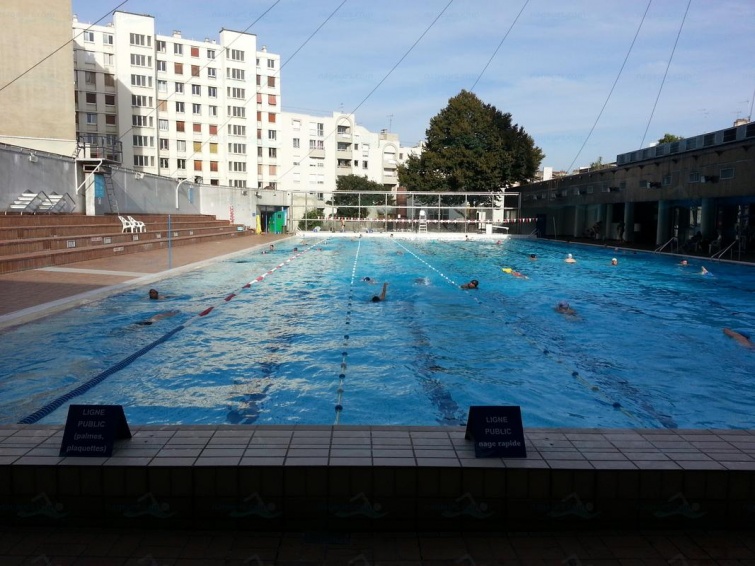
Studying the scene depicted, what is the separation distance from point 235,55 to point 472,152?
33678 mm

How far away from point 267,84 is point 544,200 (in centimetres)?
4285

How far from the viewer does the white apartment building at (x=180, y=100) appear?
197ft

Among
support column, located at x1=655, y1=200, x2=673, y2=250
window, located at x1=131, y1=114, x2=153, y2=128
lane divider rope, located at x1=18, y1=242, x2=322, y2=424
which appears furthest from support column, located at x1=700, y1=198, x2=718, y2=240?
window, located at x1=131, y1=114, x2=153, y2=128

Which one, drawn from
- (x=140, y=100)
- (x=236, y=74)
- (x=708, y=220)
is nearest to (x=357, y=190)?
(x=236, y=74)

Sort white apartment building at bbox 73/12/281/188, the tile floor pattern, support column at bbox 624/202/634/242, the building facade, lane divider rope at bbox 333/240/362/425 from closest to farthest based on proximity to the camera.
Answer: the tile floor pattern, lane divider rope at bbox 333/240/362/425, the building facade, support column at bbox 624/202/634/242, white apartment building at bbox 73/12/281/188

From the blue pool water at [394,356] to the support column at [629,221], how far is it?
59.5ft

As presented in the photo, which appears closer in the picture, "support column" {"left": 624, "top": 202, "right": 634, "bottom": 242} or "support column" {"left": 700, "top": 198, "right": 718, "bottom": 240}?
"support column" {"left": 700, "top": 198, "right": 718, "bottom": 240}

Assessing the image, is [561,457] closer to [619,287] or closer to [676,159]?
[619,287]

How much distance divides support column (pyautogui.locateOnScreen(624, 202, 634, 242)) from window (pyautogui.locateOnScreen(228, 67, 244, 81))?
50149mm

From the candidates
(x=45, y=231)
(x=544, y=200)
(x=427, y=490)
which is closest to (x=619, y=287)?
(x=427, y=490)

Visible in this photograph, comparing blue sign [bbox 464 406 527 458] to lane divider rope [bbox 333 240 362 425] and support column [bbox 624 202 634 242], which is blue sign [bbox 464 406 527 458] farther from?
support column [bbox 624 202 634 242]

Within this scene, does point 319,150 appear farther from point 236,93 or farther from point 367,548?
point 367,548

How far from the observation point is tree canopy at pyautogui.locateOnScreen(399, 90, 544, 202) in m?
49.4

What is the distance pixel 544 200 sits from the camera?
41719 mm
